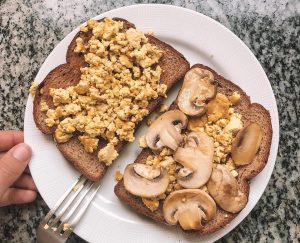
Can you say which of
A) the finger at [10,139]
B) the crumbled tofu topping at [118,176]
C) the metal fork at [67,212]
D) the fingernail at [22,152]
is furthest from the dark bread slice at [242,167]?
the finger at [10,139]

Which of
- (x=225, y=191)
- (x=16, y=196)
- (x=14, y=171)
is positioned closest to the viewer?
(x=225, y=191)

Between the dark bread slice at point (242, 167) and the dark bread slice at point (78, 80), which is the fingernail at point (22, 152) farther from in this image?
the dark bread slice at point (242, 167)

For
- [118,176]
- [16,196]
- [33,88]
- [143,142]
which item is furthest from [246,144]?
[16,196]

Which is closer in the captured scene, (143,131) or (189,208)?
(189,208)

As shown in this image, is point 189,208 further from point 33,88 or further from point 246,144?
point 33,88

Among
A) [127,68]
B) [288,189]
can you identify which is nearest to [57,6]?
[127,68]

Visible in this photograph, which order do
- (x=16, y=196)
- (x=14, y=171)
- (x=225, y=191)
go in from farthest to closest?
(x=16, y=196) < (x=14, y=171) < (x=225, y=191)

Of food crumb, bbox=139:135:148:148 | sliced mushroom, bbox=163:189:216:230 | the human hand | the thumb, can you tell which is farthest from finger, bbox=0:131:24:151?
sliced mushroom, bbox=163:189:216:230

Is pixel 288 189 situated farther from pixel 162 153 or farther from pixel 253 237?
pixel 162 153
